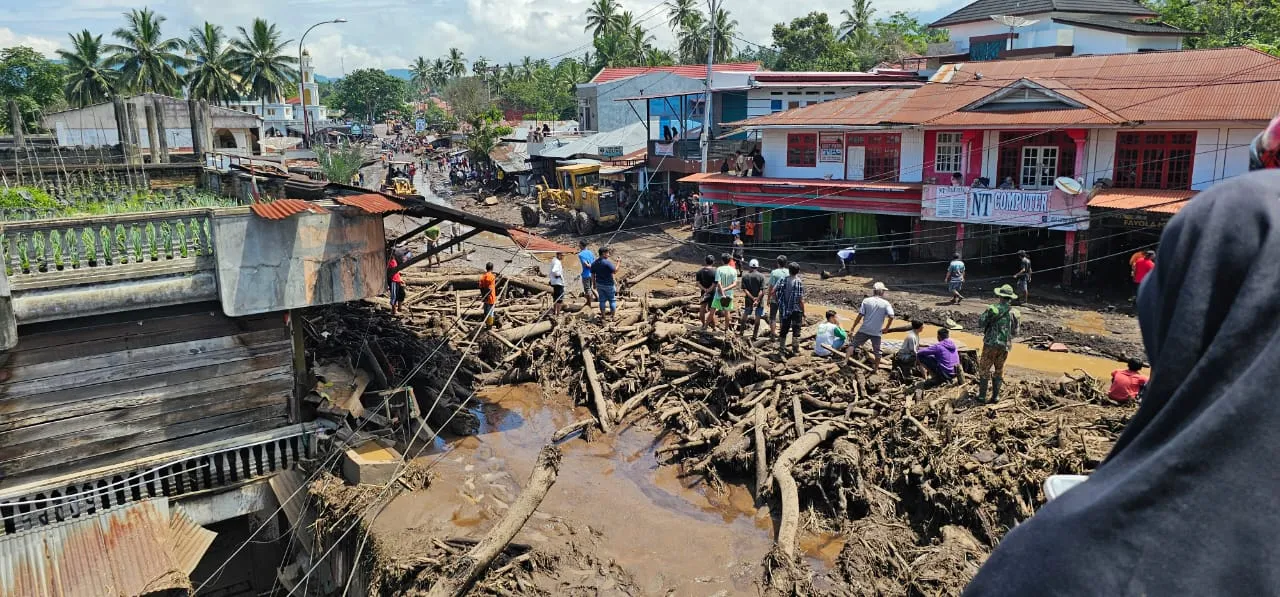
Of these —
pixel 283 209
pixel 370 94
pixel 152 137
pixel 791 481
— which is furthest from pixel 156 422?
pixel 370 94

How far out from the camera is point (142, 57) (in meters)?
66.0

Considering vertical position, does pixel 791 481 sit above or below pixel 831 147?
below

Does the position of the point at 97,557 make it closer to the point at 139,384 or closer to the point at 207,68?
the point at 139,384

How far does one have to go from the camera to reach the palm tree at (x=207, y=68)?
69812 mm

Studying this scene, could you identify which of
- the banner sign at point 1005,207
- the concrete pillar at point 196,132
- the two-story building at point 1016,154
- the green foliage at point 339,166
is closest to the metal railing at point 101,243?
the concrete pillar at point 196,132

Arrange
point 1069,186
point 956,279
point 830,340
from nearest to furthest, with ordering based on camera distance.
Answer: point 830,340 → point 956,279 → point 1069,186

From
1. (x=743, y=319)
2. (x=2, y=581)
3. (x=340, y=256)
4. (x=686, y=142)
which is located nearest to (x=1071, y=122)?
(x=743, y=319)

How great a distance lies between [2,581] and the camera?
10102 millimetres

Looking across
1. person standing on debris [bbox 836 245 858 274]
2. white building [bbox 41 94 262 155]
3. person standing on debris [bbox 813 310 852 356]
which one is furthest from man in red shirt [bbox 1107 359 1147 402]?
white building [bbox 41 94 262 155]

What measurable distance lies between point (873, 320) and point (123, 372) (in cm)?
1129

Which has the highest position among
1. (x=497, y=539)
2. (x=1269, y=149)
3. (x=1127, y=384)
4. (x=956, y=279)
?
(x=1269, y=149)

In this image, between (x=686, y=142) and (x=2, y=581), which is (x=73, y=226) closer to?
(x=2, y=581)

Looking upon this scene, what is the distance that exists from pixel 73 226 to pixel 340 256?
3.20 meters

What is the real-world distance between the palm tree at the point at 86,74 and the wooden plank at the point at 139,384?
61.9m
